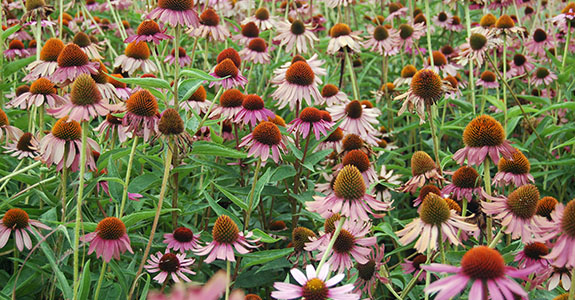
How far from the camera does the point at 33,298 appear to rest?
6.45 feet

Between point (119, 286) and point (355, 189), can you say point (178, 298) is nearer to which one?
point (355, 189)

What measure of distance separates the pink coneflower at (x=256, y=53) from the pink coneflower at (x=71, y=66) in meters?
1.26

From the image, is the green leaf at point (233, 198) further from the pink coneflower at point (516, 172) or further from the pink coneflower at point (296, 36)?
the pink coneflower at point (296, 36)

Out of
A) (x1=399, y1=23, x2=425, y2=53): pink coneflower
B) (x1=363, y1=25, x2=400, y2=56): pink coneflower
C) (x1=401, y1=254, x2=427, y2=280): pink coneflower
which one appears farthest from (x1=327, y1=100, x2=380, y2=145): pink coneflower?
(x1=399, y1=23, x2=425, y2=53): pink coneflower

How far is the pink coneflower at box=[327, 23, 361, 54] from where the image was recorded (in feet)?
10.6

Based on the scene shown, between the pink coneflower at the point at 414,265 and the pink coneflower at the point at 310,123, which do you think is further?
the pink coneflower at the point at 310,123

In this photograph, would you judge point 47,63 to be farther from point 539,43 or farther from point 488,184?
point 539,43

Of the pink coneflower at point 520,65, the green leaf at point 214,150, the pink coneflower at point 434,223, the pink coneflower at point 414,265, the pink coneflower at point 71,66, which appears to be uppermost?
the pink coneflower at point 71,66

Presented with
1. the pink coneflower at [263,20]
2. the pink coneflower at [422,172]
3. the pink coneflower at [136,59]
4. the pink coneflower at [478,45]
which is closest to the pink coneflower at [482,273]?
the pink coneflower at [422,172]

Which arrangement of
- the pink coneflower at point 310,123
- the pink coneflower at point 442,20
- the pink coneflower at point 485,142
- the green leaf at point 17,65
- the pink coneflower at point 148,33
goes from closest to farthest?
the pink coneflower at point 485,142, the pink coneflower at point 310,123, the pink coneflower at point 148,33, the green leaf at point 17,65, the pink coneflower at point 442,20

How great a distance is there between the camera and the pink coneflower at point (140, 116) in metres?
1.69

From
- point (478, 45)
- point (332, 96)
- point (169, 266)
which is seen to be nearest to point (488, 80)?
point (478, 45)

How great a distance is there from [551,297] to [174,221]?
1.26 meters

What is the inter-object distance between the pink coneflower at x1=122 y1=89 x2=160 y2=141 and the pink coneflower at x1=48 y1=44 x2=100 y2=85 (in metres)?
0.34
